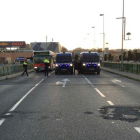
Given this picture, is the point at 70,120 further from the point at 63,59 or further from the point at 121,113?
the point at 63,59

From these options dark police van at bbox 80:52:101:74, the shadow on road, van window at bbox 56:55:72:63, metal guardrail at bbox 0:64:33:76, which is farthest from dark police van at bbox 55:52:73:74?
the shadow on road

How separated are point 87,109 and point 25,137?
3.16 meters

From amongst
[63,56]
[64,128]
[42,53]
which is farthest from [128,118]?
[42,53]

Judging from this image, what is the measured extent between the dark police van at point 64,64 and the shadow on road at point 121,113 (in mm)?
19515

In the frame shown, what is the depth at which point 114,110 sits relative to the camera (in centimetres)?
738

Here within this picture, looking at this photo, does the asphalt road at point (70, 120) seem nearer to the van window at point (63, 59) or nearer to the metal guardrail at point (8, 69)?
the metal guardrail at point (8, 69)

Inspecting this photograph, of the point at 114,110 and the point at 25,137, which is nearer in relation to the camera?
the point at 25,137

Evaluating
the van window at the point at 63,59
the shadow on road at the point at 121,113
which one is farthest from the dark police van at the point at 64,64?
the shadow on road at the point at 121,113

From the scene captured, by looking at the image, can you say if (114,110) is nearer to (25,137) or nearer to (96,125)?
(96,125)

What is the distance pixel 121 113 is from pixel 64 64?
20551 millimetres

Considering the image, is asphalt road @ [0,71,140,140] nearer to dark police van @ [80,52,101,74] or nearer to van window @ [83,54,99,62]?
dark police van @ [80,52,101,74]

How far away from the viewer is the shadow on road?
638 centimetres

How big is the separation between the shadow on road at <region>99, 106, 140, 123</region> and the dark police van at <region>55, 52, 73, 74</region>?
19.5 metres

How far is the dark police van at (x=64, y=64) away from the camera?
27.2 meters
